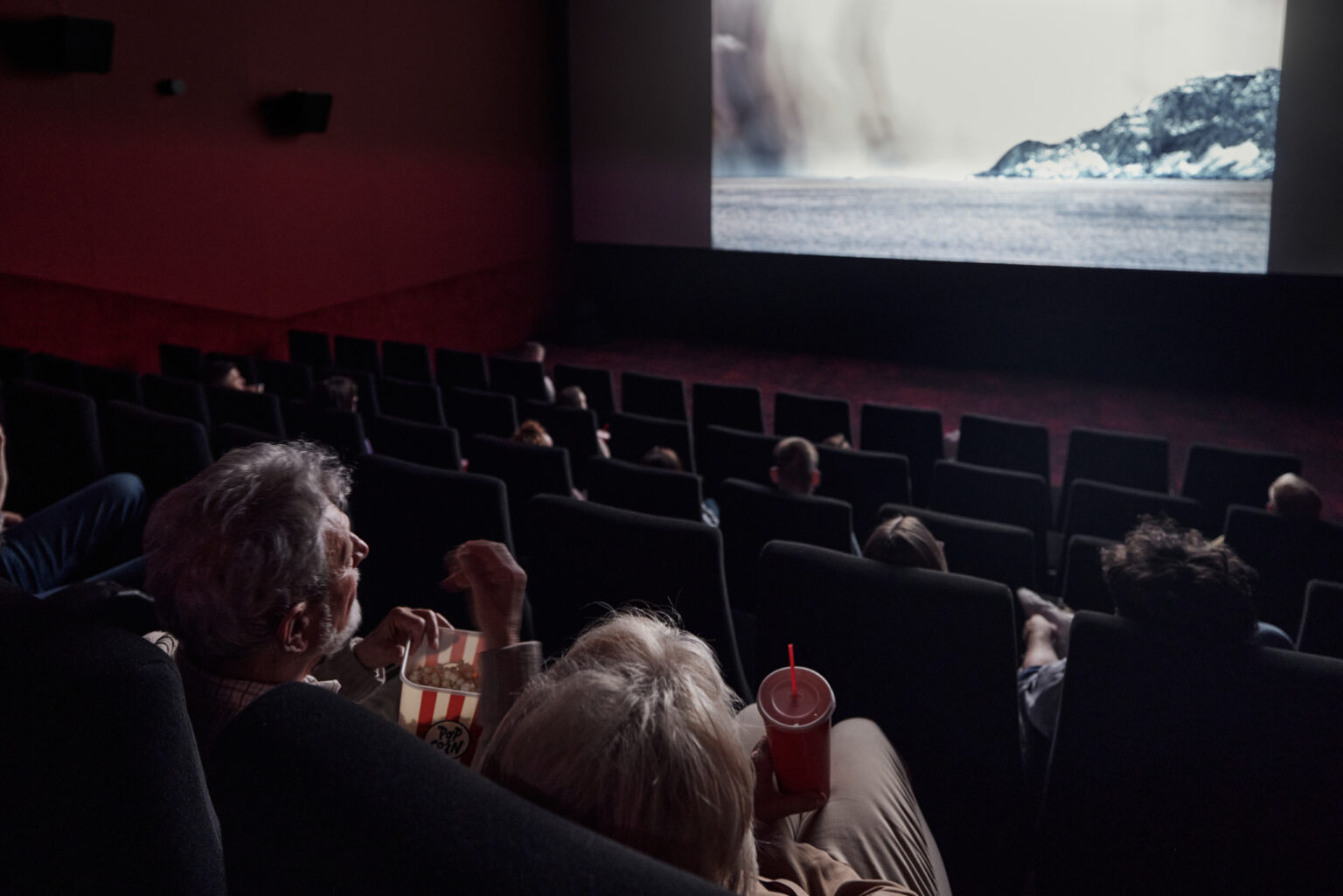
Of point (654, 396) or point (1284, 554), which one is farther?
point (654, 396)

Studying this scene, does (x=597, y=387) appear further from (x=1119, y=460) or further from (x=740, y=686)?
(x=740, y=686)

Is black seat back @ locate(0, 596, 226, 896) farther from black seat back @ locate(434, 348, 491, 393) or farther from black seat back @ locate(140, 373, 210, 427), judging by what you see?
black seat back @ locate(434, 348, 491, 393)

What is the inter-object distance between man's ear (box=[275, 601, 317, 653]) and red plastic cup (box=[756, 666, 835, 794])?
611 millimetres

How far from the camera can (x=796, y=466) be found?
319 cm

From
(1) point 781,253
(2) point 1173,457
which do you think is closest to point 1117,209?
(2) point 1173,457

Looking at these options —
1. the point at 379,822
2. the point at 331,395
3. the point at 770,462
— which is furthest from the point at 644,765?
A: the point at 331,395

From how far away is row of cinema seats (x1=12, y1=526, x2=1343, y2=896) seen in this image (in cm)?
62

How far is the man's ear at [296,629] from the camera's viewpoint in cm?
121

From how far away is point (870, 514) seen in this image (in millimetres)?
3883

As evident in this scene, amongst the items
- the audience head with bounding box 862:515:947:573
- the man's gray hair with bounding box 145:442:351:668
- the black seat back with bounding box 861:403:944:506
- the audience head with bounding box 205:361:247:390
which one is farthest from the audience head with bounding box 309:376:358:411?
the man's gray hair with bounding box 145:442:351:668

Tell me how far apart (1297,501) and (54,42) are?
21.0 feet

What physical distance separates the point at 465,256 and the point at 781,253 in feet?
10.2

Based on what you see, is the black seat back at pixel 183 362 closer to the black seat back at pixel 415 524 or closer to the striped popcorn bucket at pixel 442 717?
the black seat back at pixel 415 524

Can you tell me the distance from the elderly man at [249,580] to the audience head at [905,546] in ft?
3.00
